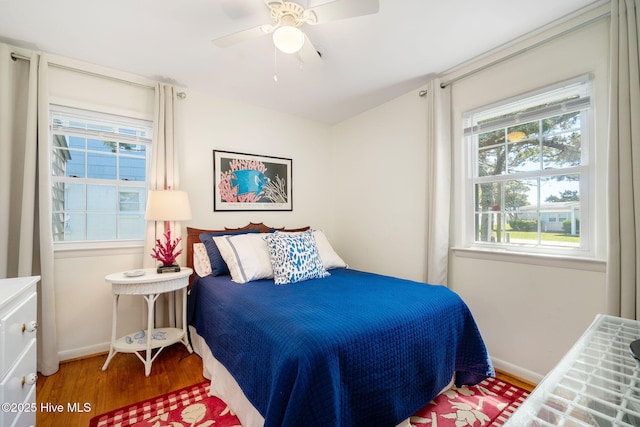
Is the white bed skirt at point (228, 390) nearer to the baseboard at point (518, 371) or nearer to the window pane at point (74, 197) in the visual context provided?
the baseboard at point (518, 371)

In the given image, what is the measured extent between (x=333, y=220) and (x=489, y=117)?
218 cm

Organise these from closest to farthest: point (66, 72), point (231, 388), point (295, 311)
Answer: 1. point (295, 311)
2. point (231, 388)
3. point (66, 72)

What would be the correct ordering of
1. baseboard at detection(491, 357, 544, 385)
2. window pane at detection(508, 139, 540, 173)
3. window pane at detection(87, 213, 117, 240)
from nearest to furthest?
baseboard at detection(491, 357, 544, 385), window pane at detection(508, 139, 540, 173), window pane at detection(87, 213, 117, 240)

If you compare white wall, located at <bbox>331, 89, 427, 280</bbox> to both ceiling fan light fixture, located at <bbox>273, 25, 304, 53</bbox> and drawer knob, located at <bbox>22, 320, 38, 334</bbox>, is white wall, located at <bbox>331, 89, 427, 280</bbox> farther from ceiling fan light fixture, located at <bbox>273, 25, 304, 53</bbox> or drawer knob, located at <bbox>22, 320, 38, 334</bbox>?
drawer knob, located at <bbox>22, 320, 38, 334</bbox>

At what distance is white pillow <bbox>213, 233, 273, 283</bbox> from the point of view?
2.25m

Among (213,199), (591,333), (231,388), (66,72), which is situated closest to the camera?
(591,333)

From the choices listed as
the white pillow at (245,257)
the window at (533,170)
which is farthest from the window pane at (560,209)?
the white pillow at (245,257)

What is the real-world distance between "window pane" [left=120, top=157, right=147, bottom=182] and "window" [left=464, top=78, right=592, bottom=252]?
3008 millimetres

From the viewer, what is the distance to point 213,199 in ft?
9.72

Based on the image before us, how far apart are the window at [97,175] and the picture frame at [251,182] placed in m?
0.69

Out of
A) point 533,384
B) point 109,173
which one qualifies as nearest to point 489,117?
point 533,384

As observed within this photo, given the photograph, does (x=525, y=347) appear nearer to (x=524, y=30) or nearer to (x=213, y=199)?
(x=524, y=30)

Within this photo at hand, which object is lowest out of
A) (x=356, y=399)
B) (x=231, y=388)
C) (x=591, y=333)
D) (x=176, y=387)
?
(x=176, y=387)

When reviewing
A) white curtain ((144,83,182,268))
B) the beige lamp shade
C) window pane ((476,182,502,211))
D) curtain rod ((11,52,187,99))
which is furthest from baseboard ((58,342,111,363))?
window pane ((476,182,502,211))
